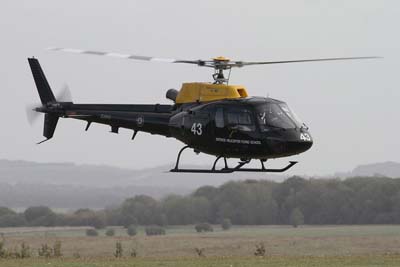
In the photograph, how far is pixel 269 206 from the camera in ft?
276

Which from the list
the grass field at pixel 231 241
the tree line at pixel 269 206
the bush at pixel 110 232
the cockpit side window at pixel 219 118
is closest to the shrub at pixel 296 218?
the tree line at pixel 269 206

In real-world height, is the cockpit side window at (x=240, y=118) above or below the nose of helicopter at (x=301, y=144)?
above

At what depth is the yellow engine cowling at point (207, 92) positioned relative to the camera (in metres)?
29.9

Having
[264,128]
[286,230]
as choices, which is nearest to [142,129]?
[264,128]

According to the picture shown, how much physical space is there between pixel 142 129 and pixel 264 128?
Answer: 192 inches

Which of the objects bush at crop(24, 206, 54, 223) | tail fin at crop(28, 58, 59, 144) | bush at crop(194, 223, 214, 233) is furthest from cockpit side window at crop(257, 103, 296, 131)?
bush at crop(24, 206, 54, 223)

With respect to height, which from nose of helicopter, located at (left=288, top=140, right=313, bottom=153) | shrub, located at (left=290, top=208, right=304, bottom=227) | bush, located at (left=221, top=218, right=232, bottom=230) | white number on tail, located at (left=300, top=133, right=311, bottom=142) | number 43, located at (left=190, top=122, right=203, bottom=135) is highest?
shrub, located at (left=290, top=208, right=304, bottom=227)

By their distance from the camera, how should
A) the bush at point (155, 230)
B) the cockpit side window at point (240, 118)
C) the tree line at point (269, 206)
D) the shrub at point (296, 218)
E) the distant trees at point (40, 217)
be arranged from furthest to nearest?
the distant trees at point (40, 217) < the shrub at point (296, 218) < the tree line at point (269, 206) < the bush at point (155, 230) < the cockpit side window at point (240, 118)

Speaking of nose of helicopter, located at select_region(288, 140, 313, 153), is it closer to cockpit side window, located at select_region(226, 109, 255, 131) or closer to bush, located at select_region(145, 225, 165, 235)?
cockpit side window, located at select_region(226, 109, 255, 131)

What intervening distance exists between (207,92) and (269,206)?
179ft

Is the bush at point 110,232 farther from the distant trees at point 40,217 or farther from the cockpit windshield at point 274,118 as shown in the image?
the cockpit windshield at point 274,118

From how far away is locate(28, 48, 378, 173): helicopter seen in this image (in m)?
28.7

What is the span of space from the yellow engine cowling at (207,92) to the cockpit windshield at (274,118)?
4.09ft

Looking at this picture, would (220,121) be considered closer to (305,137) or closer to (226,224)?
(305,137)
